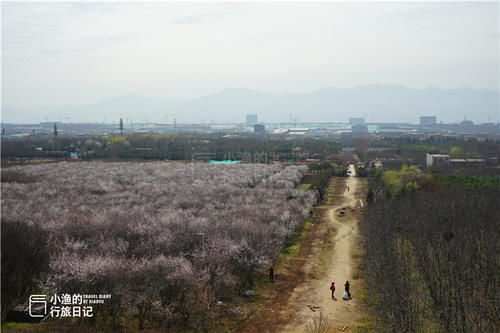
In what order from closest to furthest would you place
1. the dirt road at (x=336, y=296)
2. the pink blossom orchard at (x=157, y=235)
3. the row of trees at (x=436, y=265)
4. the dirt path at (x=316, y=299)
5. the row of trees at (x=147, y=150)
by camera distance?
the row of trees at (x=436, y=265) → the pink blossom orchard at (x=157, y=235) → the dirt path at (x=316, y=299) → the dirt road at (x=336, y=296) → the row of trees at (x=147, y=150)

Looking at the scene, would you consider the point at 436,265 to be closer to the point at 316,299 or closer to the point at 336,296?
the point at 336,296

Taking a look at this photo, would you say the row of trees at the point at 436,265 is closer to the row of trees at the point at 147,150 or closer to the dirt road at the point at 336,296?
the dirt road at the point at 336,296

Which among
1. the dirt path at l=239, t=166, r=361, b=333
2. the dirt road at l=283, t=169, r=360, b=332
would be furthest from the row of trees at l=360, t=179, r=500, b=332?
the dirt path at l=239, t=166, r=361, b=333

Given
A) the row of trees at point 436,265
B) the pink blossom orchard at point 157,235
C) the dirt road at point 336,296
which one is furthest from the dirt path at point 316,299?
the pink blossom orchard at point 157,235

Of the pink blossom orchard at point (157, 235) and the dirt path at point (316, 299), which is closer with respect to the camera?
the pink blossom orchard at point (157, 235)

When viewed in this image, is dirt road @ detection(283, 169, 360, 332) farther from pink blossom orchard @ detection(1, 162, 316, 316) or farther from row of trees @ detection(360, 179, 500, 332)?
pink blossom orchard @ detection(1, 162, 316, 316)

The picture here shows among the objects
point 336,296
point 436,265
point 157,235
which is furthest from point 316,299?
point 157,235

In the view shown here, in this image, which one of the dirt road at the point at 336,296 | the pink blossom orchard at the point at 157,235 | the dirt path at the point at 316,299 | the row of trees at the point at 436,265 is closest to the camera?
the row of trees at the point at 436,265
